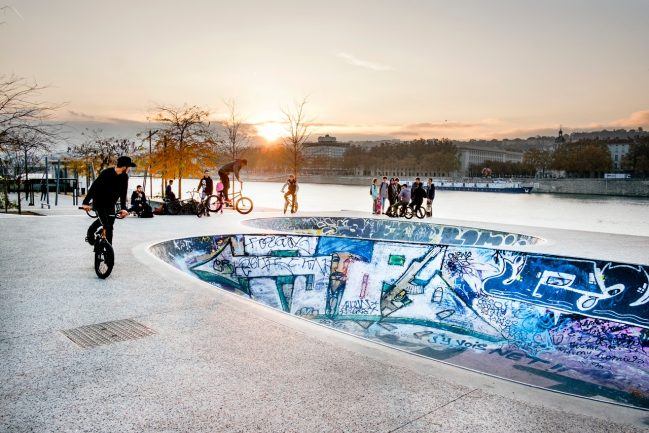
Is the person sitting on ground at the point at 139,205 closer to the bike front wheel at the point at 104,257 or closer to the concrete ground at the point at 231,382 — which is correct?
the bike front wheel at the point at 104,257

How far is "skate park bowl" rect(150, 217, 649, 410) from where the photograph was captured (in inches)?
363

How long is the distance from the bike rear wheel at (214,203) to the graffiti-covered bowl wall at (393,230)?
243cm

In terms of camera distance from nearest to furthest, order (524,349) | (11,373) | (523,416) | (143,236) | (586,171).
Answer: (523,416)
(11,373)
(524,349)
(143,236)
(586,171)

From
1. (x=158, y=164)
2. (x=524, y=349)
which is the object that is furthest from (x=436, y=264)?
(x=158, y=164)

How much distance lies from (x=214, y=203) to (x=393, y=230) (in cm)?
797

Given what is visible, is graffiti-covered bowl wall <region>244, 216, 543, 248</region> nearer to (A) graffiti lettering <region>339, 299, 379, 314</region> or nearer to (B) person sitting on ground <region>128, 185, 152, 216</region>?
(B) person sitting on ground <region>128, 185, 152, 216</region>

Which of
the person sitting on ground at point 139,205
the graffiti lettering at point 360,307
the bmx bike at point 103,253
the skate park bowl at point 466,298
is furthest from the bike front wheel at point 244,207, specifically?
the bmx bike at point 103,253

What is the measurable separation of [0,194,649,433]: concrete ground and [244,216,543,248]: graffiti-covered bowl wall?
13156 mm

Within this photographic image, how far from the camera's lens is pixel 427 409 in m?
3.69

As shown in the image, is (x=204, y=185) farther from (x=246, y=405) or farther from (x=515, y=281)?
(x=246, y=405)

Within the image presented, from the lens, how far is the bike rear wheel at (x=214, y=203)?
20.9 metres

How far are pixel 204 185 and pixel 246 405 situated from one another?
17.8 m

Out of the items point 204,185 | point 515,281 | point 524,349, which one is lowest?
point 524,349

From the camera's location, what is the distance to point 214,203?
21719 millimetres
